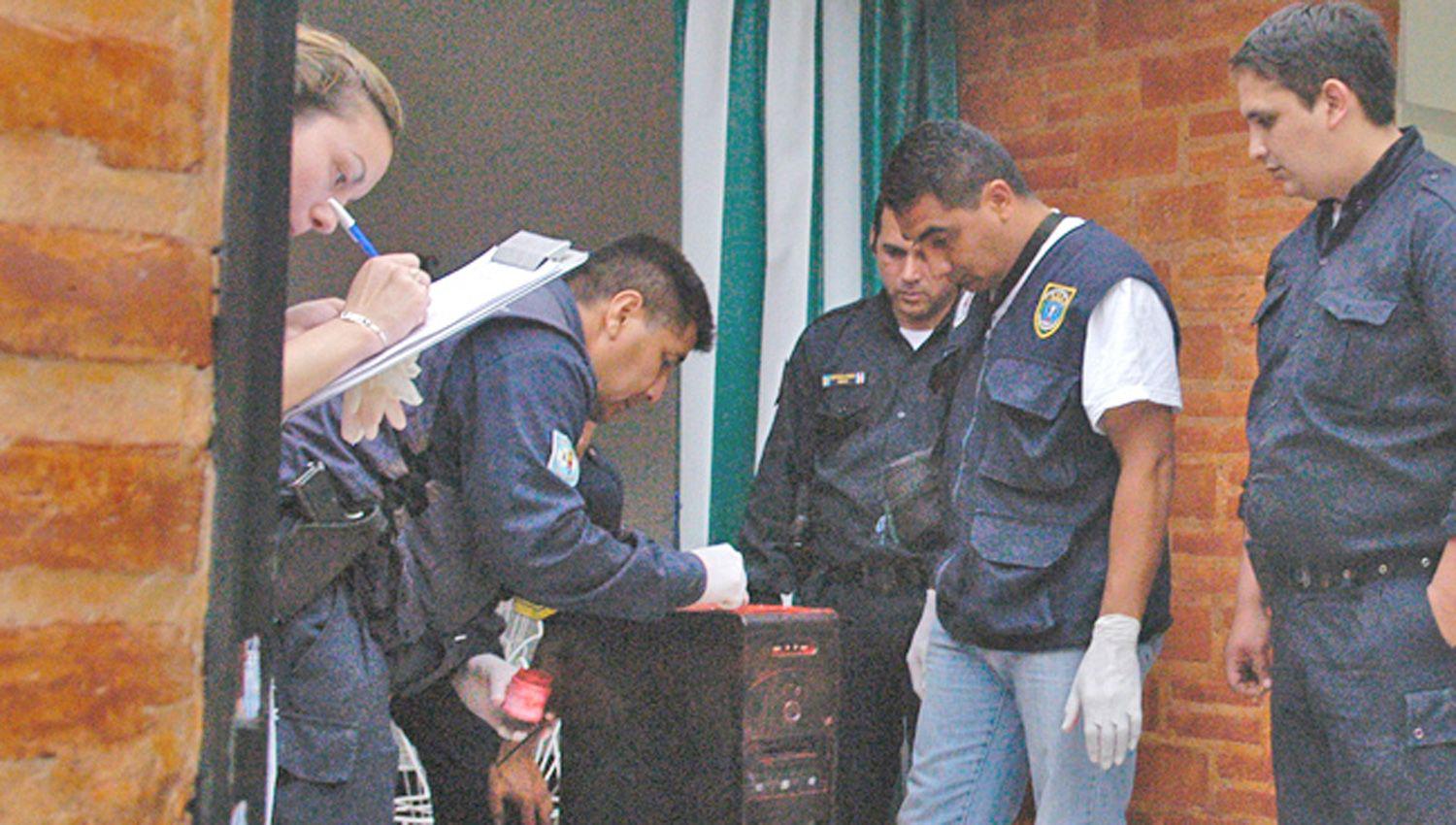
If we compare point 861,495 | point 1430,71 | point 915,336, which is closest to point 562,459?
point 861,495

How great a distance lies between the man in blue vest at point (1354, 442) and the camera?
1624 millimetres

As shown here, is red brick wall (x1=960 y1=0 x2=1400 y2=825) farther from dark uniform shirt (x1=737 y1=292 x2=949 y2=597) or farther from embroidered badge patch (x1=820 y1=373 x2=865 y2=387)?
embroidered badge patch (x1=820 y1=373 x2=865 y2=387)

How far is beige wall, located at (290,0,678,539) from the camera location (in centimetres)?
320

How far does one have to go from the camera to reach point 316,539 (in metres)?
1.45

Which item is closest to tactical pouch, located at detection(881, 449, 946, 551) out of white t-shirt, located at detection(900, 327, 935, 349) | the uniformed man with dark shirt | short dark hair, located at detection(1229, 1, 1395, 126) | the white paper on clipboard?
the uniformed man with dark shirt

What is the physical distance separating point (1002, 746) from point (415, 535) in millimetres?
913

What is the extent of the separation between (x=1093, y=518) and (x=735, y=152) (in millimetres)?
1356

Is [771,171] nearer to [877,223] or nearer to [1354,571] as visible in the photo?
[877,223]

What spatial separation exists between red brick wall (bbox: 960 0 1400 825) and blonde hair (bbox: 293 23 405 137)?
2.01m

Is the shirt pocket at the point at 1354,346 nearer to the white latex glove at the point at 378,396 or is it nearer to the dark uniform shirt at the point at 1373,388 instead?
the dark uniform shirt at the point at 1373,388

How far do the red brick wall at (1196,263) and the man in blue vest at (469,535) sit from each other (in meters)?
1.31

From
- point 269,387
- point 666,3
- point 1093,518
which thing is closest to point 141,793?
point 269,387

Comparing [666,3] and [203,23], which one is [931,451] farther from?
[203,23]

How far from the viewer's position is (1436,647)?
1.62 meters
